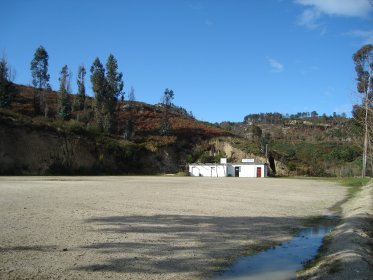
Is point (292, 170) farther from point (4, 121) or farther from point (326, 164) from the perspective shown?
point (4, 121)

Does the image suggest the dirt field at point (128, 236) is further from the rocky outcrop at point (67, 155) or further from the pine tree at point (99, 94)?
the pine tree at point (99, 94)

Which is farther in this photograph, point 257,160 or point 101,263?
point 257,160

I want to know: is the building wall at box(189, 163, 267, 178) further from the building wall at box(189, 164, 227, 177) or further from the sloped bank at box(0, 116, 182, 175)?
the sloped bank at box(0, 116, 182, 175)

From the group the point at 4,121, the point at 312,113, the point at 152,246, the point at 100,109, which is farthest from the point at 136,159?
the point at 312,113

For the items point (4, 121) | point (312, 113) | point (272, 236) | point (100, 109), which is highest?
point (312, 113)

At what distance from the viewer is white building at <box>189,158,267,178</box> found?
68375 millimetres

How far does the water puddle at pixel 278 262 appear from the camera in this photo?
852cm

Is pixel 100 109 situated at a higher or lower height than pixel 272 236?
higher

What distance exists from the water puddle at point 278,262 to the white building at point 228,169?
5617 cm

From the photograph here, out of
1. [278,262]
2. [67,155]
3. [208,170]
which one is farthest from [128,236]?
[208,170]

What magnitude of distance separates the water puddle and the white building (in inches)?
2211

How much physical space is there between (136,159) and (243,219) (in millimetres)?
55395

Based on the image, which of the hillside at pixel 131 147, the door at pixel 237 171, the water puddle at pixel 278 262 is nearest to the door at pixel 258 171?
the door at pixel 237 171

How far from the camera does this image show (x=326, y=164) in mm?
84750
